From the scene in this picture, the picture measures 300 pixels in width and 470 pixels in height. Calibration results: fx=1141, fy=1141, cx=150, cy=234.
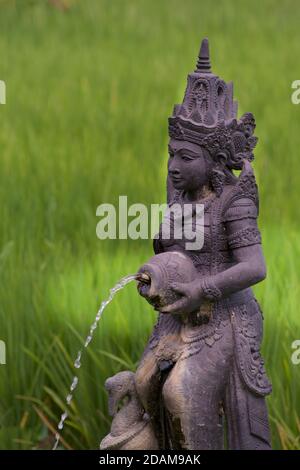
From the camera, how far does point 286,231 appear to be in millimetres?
4770

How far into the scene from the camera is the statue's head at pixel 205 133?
2.64 metres

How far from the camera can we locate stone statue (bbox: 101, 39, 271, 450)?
2631 mm

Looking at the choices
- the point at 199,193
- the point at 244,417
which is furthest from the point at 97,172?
the point at 244,417

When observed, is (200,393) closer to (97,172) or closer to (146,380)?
(146,380)

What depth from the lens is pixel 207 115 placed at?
8.65ft

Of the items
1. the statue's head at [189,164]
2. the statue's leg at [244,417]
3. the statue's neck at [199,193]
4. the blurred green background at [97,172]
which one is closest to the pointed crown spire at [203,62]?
the statue's head at [189,164]

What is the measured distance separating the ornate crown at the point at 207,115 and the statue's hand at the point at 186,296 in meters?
0.31

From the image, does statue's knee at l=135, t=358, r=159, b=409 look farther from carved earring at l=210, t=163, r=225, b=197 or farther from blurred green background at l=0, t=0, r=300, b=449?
blurred green background at l=0, t=0, r=300, b=449

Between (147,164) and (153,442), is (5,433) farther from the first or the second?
(147,164)

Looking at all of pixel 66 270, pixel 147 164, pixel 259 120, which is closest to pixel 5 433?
pixel 66 270

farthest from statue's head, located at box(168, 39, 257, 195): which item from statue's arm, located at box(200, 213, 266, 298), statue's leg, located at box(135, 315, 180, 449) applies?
statue's leg, located at box(135, 315, 180, 449)

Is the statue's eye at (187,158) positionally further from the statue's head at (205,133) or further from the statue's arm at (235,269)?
the statue's arm at (235,269)

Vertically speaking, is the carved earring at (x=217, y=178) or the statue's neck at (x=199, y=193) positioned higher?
the carved earring at (x=217, y=178)

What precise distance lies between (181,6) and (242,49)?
2.53m
